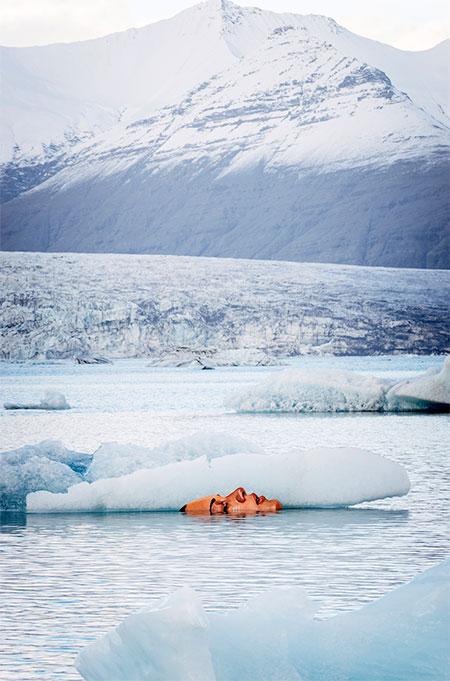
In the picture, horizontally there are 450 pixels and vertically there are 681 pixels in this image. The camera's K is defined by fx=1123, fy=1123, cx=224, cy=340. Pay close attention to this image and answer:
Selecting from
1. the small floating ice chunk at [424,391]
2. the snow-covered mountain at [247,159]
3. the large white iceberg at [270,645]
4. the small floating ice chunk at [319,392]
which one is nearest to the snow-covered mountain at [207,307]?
the small floating ice chunk at [319,392]

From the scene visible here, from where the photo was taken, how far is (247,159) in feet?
436

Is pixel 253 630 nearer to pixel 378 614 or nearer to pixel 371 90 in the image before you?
pixel 378 614

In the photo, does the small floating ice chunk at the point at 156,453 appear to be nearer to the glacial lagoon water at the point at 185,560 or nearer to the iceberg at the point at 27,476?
the iceberg at the point at 27,476

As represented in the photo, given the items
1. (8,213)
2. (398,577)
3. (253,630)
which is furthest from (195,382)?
(8,213)

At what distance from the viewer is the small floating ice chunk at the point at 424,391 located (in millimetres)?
17688

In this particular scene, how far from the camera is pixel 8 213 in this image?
132 m

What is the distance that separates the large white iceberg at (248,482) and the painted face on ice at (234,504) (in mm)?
52

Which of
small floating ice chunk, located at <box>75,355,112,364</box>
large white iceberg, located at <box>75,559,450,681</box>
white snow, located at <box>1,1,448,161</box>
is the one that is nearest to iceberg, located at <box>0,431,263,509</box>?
large white iceberg, located at <box>75,559,450,681</box>

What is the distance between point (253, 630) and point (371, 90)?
437 feet

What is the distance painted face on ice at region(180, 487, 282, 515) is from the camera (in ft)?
26.3

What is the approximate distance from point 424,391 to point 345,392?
152 centimetres

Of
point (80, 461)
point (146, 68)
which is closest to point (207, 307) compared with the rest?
point (80, 461)

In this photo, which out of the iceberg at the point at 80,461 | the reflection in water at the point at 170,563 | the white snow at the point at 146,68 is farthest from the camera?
the white snow at the point at 146,68

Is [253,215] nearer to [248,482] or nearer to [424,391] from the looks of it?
[424,391]
